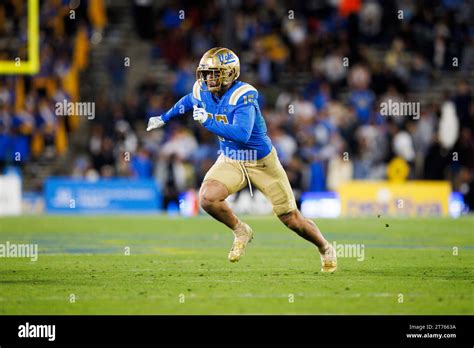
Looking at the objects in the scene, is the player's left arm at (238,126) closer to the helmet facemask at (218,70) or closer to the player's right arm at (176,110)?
the helmet facemask at (218,70)

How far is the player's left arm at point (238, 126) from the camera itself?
983cm

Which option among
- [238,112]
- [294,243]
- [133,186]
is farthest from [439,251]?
[133,186]

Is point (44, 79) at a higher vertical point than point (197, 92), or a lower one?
higher

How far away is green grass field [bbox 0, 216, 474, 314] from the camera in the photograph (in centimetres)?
860

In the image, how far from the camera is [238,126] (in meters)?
9.90

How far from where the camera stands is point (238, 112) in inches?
395

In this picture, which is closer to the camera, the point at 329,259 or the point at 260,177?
the point at 260,177

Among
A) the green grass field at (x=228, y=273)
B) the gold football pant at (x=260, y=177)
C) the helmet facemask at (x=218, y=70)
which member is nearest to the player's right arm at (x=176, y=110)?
the helmet facemask at (x=218, y=70)

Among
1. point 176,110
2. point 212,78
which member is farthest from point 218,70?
point 176,110

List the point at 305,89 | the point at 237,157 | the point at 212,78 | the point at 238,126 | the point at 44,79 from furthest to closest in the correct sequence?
1. the point at 305,89
2. the point at 44,79
3. the point at 237,157
4. the point at 212,78
5. the point at 238,126

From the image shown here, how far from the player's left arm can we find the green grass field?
129 centimetres

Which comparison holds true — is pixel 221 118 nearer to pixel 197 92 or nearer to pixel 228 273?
pixel 197 92

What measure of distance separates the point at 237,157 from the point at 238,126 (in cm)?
56

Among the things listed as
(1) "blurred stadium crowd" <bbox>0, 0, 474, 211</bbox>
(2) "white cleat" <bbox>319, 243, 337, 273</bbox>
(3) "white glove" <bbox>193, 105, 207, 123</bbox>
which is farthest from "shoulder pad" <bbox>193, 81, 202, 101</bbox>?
(1) "blurred stadium crowd" <bbox>0, 0, 474, 211</bbox>
